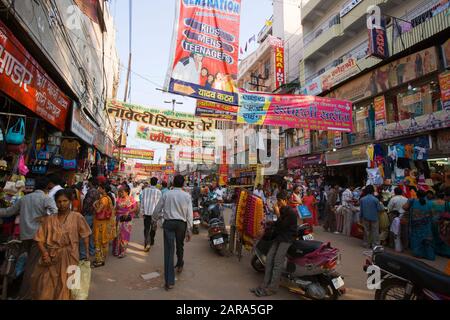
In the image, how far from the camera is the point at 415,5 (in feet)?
39.0

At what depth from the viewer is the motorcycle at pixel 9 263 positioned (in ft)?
10.9

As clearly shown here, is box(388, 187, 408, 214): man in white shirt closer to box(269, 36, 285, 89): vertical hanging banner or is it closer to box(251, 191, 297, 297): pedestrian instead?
box(251, 191, 297, 297): pedestrian

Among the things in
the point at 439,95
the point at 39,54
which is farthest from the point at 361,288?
the point at 439,95

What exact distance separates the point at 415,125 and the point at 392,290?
10430 mm

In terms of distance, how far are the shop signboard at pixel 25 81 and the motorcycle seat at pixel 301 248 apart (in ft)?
17.9

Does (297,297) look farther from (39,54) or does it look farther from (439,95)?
(439,95)

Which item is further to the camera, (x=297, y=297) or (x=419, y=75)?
(x=419, y=75)

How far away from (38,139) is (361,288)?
27.7ft

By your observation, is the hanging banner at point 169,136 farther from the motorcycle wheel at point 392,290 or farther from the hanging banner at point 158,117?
the motorcycle wheel at point 392,290

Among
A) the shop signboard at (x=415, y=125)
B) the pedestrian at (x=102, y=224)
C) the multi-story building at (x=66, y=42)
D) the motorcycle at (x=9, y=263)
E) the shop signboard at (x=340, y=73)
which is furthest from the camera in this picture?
the shop signboard at (x=340, y=73)

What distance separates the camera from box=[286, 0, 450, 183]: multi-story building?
10.2m

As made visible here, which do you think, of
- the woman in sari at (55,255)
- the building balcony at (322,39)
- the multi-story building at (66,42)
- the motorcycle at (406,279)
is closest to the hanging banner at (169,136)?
the multi-story building at (66,42)

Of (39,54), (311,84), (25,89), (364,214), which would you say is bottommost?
(364,214)

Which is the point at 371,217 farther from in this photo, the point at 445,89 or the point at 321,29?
the point at 321,29
